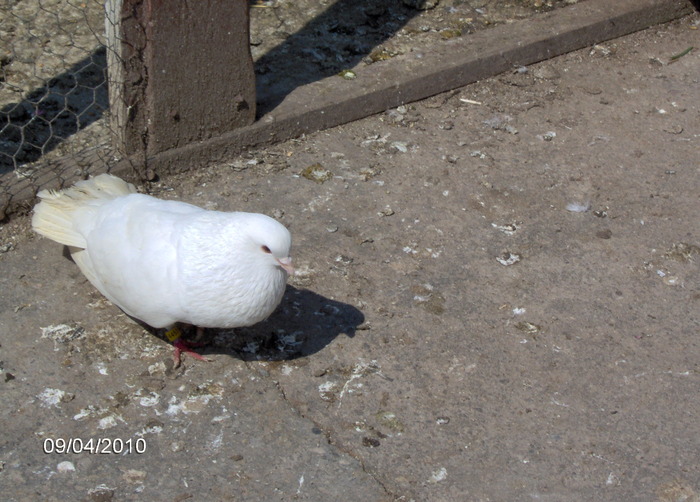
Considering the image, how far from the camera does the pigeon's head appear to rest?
275 cm

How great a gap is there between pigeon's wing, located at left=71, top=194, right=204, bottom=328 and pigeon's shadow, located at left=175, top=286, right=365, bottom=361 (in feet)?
1.16

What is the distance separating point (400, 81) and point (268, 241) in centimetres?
205

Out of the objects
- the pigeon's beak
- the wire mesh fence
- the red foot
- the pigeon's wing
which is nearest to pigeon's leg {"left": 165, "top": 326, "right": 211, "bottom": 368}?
the red foot

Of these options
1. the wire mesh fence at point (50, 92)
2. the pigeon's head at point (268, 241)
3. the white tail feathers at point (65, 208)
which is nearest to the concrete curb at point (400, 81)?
the wire mesh fence at point (50, 92)

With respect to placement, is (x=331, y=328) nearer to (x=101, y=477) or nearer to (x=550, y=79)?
(x=101, y=477)

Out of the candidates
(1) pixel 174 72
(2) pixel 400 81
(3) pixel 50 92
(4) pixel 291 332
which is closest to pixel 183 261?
(4) pixel 291 332

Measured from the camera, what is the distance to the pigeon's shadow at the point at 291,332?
3219mm

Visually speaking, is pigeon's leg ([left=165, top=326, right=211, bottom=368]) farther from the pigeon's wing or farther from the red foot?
the pigeon's wing

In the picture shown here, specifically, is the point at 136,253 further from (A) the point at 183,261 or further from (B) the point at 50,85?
(B) the point at 50,85

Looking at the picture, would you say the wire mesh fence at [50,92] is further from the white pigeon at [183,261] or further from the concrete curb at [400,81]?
the white pigeon at [183,261]

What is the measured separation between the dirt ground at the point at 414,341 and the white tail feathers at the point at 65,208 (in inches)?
11.7

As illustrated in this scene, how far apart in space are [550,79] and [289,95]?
1610mm

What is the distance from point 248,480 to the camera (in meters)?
2.71

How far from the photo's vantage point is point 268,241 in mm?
2752
